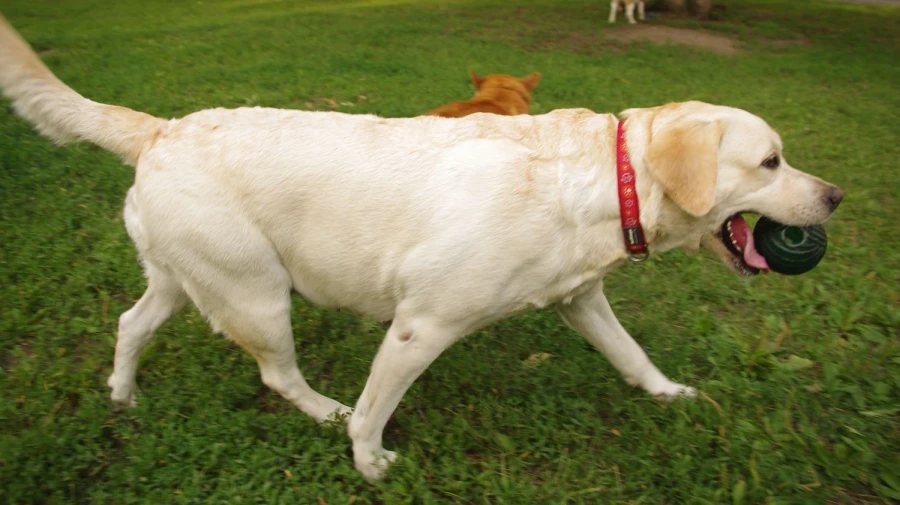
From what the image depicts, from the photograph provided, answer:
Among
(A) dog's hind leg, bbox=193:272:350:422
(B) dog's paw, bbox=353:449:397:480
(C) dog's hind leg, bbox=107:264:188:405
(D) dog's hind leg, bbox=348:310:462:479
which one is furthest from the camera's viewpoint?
(C) dog's hind leg, bbox=107:264:188:405

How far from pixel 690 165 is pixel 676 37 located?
1183 centimetres

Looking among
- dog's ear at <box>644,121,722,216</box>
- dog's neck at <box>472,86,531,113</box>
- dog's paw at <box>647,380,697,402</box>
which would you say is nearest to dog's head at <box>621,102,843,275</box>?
dog's ear at <box>644,121,722,216</box>

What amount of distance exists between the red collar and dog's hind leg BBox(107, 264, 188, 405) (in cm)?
215

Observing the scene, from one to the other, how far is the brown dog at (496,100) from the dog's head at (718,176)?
103 inches

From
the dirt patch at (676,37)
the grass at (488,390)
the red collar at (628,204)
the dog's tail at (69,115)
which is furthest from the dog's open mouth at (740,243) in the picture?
the dirt patch at (676,37)

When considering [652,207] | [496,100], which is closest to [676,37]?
[496,100]

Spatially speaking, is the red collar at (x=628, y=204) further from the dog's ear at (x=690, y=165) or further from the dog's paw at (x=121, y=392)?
the dog's paw at (x=121, y=392)

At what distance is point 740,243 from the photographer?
3111 mm

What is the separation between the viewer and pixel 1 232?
5.02 metres

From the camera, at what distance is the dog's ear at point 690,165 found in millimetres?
2746

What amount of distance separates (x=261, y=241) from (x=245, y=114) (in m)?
0.57

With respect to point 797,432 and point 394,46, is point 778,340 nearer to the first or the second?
point 797,432

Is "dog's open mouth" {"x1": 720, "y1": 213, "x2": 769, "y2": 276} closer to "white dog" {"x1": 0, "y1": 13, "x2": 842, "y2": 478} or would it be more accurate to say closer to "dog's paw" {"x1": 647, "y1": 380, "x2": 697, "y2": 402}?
"white dog" {"x1": 0, "y1": 13, "x2": 842, "y2": 478}

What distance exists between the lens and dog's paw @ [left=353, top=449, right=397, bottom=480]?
10.5 ft
